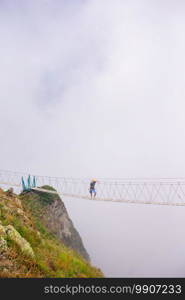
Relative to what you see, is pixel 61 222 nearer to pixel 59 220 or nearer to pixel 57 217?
pixel 59 220

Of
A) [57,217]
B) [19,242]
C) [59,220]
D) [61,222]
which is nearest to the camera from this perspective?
[19,242]

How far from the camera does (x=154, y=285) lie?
6.84 m

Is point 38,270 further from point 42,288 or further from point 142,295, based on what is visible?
point 142,295

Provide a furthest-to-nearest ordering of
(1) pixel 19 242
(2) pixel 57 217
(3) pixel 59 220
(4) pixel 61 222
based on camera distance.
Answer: (4) pixel 61 222 → (3) pixel 59 220 → (2) pixel 57 217 → (1) pixel 19 242

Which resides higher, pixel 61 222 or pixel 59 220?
pixel 59 220

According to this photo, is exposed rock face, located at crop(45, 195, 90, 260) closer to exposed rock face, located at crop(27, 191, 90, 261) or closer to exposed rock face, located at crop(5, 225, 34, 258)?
exposed rock face, located at crop(27, 191, 90, 261)

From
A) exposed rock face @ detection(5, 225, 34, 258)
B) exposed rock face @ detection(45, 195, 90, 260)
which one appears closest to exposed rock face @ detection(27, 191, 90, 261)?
exposed rock face @ detection(45, 195, 90, 260)

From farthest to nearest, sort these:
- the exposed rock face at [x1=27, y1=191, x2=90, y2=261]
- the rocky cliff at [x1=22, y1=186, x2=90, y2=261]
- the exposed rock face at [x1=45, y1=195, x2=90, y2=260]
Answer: the exposed rock face at [x1=45, y1=195, x2=90, y2=260] → the exposed rock face at [x1=27, y1=191, x2=90, y2=261] → the rocky cliff at [x1=22, y1=186, x2=90, y2=261]

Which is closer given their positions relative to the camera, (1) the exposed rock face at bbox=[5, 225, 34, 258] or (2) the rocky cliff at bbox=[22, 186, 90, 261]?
(1) the exposed rock face at bbox=[5, 225, 34, 258]

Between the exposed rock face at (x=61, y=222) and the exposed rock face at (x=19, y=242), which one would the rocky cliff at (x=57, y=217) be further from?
the exposed rock face at (x=19, y=242)

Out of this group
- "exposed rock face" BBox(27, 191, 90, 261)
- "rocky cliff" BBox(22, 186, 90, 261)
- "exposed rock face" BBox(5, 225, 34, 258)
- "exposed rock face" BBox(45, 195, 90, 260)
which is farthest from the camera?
"exposed rock face" BBox(45, 195, 90, 260)

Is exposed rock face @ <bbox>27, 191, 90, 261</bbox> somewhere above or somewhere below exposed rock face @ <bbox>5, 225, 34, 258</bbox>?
below

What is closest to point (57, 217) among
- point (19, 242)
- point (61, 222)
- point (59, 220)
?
point (59, 220)

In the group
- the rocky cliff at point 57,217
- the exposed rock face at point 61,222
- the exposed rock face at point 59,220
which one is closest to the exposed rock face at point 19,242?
the rocky cliff at point 57,217
